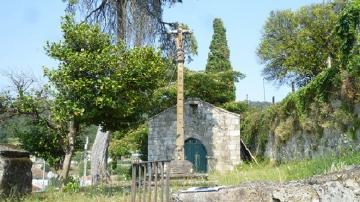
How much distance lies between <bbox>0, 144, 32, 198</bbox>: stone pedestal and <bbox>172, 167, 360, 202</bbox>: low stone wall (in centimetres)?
788

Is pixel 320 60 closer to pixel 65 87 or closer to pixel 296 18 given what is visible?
pixel 296 18

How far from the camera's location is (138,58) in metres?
13.7

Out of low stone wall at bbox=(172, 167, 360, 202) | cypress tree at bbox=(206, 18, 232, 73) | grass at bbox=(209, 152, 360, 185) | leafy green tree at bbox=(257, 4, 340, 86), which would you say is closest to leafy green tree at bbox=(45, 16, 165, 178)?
grass at bbox=(209, 152, 360, 185)

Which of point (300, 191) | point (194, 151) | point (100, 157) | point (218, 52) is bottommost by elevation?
point (300, 191)

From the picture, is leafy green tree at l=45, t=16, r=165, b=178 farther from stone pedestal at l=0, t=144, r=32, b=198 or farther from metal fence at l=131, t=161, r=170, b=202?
metal fence at l=131, t=161, r=170, b=202

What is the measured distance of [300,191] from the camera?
3.41 m

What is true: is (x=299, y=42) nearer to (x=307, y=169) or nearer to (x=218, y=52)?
(x=218, y=52)

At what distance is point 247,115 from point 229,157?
3738mm

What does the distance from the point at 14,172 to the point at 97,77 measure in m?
3.47

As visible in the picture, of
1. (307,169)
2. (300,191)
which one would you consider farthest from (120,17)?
(300,191)

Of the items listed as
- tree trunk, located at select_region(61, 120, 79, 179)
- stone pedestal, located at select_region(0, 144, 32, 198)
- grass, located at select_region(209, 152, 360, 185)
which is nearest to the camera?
grass, located at select_region(209, 152, 360, 185)

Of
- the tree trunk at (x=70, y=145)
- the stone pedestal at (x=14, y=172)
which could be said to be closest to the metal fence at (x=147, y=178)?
the stone pedestal at (x=14, y=172)

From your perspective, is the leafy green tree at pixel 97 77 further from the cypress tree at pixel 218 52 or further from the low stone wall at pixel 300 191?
the cypress tree at pixel 218 52

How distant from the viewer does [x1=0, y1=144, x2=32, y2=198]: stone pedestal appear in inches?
422
